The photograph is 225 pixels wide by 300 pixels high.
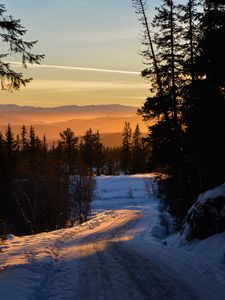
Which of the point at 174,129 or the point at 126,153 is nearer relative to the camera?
the point at 174,129

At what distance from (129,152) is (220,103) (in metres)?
111

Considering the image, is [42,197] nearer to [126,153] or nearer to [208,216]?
[208,216]

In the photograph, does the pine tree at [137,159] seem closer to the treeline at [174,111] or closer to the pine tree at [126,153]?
the pine tree at [126,153]

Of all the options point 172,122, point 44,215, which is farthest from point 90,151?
point 172,122

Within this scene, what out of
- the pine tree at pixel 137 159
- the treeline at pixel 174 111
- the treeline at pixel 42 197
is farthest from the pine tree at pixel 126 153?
the treeline at pixel 174 111

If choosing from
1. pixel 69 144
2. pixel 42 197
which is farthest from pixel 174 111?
pixel 69 144

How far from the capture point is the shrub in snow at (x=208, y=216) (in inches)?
655

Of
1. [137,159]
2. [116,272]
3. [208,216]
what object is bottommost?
[116,272]

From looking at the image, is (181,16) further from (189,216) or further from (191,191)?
(189,216)

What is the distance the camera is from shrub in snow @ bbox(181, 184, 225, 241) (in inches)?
655

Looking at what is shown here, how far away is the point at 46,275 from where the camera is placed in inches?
527

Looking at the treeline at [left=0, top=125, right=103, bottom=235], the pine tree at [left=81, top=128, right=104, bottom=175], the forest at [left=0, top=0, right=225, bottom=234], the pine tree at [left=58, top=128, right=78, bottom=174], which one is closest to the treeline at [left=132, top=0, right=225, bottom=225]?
the forest at [left=0, top=0, right=225, bottom=234]

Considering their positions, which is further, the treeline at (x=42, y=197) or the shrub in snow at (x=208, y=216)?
the treeline at (x=42, y=197)

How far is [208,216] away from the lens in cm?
1720
